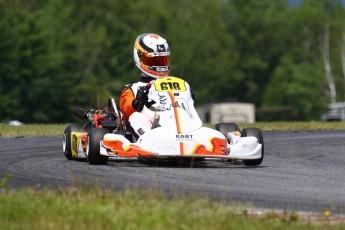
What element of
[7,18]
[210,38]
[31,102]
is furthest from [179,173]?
[210,38]

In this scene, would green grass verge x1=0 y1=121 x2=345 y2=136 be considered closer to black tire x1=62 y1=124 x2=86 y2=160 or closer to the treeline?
black tire x1=62 y1=124 x2=86 y2=160

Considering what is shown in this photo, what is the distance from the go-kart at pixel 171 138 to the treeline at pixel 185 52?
2213 inches

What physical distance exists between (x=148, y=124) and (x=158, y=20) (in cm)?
9086

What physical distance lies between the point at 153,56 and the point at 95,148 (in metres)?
1.92

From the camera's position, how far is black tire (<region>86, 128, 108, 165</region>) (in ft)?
50.6

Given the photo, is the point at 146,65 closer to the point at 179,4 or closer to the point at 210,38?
the point at 210,38

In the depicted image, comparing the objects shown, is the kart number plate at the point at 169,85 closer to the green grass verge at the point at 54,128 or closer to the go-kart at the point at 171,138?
the go-kart at the point at 171,138

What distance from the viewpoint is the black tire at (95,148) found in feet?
50.6

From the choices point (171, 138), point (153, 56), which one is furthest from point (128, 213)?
point (153, 56)

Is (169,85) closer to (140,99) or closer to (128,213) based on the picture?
(140,99)

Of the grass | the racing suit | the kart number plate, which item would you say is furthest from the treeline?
the grass

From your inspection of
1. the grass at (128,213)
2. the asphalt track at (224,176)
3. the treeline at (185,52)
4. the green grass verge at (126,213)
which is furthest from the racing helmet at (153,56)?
the treeline at (185,52)

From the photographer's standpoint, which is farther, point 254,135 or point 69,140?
point 69,140

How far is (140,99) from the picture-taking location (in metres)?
15.8
